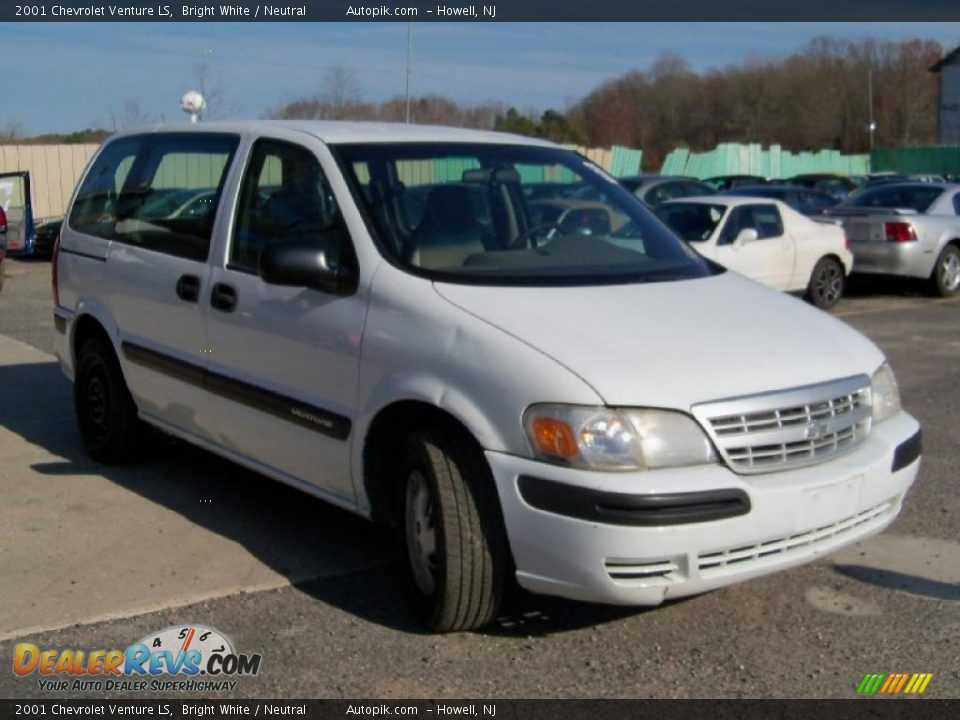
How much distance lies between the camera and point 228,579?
5.01 meters

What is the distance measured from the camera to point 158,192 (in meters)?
6.28

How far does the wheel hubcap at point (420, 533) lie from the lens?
14.4 feet

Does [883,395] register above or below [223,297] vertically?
below

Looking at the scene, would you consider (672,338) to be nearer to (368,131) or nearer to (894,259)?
(368,131)

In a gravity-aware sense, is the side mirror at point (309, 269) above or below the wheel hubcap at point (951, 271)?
above

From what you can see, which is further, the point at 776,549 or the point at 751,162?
the point at 751,162

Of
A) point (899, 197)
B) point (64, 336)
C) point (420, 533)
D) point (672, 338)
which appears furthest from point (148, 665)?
point (899, 197)

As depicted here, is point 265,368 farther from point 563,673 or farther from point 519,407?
point 563,673

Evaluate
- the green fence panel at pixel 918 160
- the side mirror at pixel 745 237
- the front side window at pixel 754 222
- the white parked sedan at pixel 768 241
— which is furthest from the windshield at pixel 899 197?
the green fence panel at pixel 918 160

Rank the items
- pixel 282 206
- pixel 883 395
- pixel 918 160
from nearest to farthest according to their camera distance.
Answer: pixel 883 395
pixel 282 206
pixel 918 160

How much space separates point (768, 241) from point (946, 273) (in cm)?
340

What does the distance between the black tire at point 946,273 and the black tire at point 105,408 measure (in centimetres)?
1170
